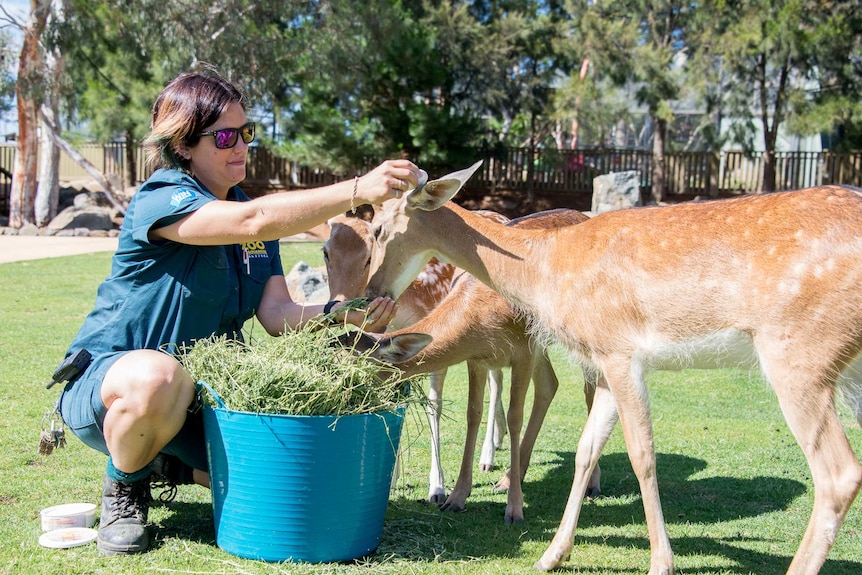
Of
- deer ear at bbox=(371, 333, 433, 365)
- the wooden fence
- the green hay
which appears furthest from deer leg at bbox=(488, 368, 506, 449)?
the wooden fence

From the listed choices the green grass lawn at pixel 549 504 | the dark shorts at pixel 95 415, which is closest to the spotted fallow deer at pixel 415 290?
the green grass lawn at pixel 549 504

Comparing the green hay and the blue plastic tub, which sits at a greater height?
the green hay

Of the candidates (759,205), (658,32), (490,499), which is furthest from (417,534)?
(658,32)

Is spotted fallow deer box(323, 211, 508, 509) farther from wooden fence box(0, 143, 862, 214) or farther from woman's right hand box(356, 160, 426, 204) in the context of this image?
wooden fence box(0, 143, 862, 214)

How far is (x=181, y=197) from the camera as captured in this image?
3938 millimetres

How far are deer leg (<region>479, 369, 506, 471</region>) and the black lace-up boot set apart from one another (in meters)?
2.60

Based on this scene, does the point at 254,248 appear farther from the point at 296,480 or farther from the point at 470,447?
the point at 470,447

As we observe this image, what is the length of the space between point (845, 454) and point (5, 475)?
435cm

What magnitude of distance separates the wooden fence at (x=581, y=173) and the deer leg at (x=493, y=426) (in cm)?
2097

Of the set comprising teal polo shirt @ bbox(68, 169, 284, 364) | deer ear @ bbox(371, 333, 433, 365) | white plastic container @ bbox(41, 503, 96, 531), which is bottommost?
white plastic container @ bbox(41, 503, 96, 531)

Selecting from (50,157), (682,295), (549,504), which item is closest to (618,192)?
(549,504)

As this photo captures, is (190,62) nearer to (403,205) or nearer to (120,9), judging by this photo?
(120,9)

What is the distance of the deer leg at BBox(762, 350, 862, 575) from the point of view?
12.2ft

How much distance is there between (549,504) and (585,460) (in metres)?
0.88
